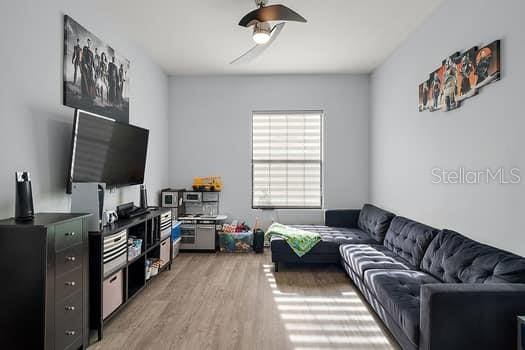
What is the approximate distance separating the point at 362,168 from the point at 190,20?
349cm

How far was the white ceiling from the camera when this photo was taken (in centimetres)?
321

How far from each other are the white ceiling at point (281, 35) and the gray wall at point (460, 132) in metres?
0.32

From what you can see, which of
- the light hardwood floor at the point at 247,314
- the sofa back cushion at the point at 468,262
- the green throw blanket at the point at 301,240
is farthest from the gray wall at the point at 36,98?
the sofa back cushion at the point at 468,262

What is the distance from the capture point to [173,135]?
18.4 feet

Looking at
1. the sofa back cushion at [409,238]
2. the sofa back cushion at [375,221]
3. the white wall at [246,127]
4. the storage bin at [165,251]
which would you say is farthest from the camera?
the white wall at [246,127]

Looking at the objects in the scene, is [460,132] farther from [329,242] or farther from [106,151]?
[106,151]

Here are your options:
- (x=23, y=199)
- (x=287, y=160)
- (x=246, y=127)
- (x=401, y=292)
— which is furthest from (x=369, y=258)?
(x=246, y=127)

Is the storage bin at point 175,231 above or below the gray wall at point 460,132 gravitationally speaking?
below

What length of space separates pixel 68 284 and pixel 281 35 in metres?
3.27

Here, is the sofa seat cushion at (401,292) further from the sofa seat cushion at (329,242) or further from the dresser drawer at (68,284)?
the dresser drawer at (68,284)

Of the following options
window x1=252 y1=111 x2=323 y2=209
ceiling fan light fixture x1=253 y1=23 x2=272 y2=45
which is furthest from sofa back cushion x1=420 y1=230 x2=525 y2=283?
window x1=252 y1=111 x2=323 y2=209

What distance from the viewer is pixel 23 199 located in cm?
209

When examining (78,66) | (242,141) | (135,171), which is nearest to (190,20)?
(78,66)

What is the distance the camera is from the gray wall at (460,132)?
2.23m
